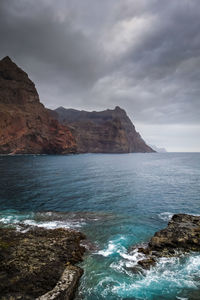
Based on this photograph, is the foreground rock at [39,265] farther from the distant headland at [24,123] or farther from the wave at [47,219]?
the distant headland at [24,123]

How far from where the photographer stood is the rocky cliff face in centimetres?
13119

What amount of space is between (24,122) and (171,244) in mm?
150811

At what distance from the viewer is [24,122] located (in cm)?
14150

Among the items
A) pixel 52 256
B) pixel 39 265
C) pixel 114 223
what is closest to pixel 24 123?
pixel 114 223

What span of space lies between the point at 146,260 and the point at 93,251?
451 centimetres

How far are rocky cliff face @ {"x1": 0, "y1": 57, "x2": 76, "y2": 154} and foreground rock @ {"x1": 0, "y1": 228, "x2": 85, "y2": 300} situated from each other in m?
133

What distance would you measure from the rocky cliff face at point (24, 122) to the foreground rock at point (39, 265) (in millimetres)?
132579

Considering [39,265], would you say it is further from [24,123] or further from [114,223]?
[24,123]

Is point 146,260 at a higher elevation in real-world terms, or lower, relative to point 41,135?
lower

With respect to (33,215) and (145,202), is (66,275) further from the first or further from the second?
(145,202)

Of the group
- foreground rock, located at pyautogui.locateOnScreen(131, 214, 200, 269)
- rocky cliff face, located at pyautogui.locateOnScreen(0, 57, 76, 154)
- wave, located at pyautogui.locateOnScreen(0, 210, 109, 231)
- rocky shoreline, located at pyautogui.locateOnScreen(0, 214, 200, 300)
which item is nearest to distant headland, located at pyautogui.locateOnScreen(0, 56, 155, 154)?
rocky cliff face, located at pyautogui.locateOnScreen(0, 57, 76, 154)

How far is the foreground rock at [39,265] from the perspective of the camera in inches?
348

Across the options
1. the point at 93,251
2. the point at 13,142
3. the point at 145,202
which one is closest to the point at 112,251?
the point at 93,251

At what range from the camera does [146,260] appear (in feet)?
41.0
